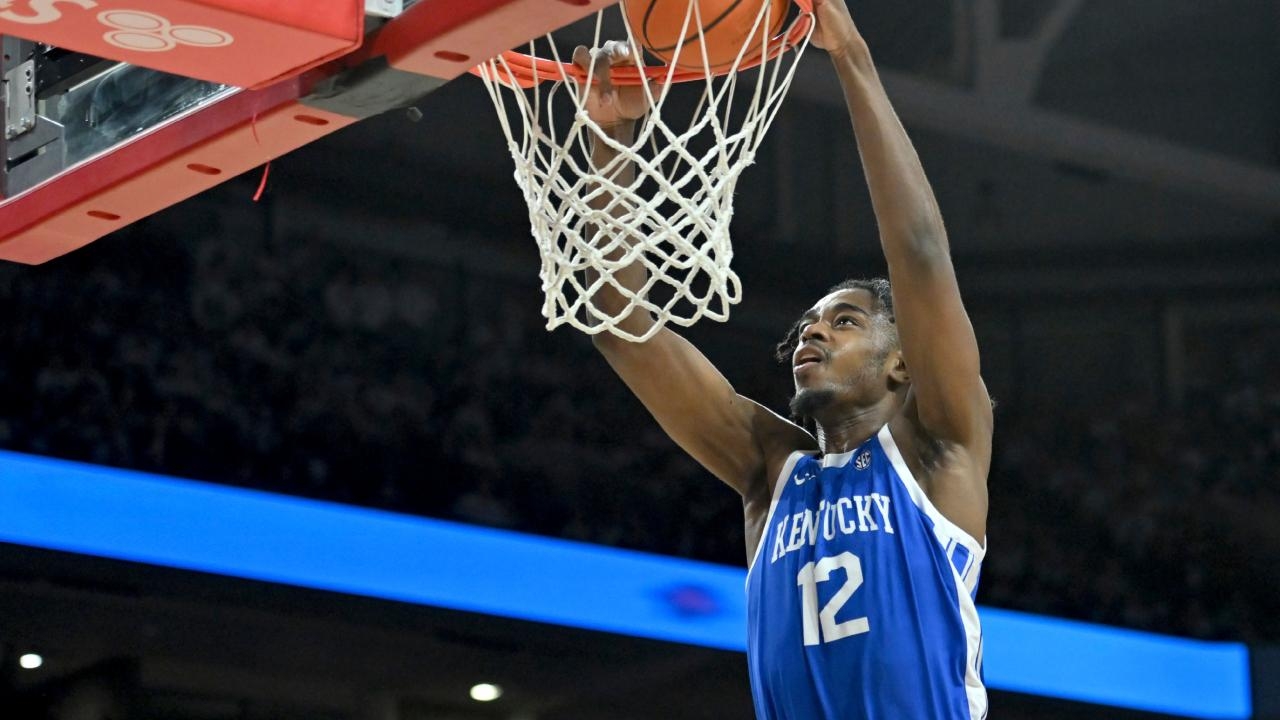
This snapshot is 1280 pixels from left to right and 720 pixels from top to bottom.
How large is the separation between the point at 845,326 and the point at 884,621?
2.17 feet

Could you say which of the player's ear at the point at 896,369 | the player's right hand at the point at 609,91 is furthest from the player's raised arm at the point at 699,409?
the player's ear at the point at 896,369

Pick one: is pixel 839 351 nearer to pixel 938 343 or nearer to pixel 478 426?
pixel 938 343

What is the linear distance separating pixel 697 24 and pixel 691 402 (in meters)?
0.81

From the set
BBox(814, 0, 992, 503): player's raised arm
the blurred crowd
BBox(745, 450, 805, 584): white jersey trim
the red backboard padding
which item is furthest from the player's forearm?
the blurred crowd

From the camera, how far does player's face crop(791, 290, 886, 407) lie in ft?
10.4

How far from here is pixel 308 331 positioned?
259 inches

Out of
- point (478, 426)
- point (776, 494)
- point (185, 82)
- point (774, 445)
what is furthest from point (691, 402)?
point (478, 426)

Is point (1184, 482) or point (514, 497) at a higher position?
point (1184, 482)

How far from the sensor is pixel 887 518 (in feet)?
9.55

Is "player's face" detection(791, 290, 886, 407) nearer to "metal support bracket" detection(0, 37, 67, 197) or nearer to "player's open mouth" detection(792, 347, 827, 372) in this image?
"player's open mouth" detection(792, 347, 827, 372)

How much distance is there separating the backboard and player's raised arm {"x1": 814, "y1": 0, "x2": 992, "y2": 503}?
0.75 metres

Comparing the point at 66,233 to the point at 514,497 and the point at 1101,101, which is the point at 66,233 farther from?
the point at 1101,101

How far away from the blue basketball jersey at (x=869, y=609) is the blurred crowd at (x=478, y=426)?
3641 millimetres

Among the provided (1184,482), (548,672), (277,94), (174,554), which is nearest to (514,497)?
(548,672)
